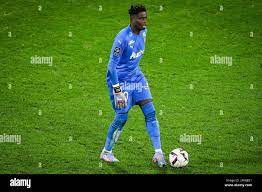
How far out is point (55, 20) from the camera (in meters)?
19.6

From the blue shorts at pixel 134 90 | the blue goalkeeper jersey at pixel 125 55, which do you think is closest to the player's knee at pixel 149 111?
the blue shorts at pixel 134 90

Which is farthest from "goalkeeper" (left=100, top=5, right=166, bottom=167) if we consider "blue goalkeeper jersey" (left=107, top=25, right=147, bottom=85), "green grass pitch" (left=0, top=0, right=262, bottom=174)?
"green grass pitch" (left=0, top=0, right=262, bottom=174)

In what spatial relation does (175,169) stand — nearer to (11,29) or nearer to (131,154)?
(131,154)

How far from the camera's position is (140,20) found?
515 inches

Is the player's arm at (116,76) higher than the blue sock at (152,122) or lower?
higher

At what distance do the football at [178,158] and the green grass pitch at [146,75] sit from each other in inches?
4.5

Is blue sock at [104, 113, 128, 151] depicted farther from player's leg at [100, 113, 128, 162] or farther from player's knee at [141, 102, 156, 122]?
player's knee at [141, 102, 156, 122]

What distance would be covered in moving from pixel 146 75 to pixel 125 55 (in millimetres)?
4652

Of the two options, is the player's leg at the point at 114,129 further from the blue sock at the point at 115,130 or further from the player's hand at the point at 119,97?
the player's hand at the point at 119,97

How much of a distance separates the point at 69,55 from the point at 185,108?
3629 millimetres

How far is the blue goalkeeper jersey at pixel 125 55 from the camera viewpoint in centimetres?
1295

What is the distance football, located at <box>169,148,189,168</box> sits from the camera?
522 inches

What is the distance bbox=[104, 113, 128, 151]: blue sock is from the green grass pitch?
37 cm
